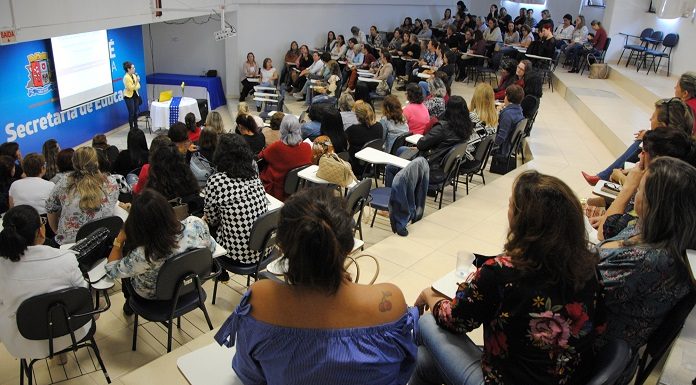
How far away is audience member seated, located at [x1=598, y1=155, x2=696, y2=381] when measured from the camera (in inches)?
75.7

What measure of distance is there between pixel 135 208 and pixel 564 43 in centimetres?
1255

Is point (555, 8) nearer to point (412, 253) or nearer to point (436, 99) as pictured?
point (436, 99)

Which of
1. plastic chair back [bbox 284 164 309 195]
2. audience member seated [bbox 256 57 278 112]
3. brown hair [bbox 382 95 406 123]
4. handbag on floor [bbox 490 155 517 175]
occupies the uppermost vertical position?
brown hair [bbox 382 95 406 123]

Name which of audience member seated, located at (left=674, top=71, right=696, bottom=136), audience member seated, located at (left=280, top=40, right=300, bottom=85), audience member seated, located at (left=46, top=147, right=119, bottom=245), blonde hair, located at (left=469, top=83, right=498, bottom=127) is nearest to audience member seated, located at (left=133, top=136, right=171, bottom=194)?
audience member seated, located at (left=46, top=147, right=119, bottom=245)

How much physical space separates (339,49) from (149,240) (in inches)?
415

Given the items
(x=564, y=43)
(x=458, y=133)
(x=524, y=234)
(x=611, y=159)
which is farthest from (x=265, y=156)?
(x=564, y=43)

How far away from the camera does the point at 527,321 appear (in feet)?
5.37

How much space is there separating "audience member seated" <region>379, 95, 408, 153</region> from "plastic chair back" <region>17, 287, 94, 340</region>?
3.97m

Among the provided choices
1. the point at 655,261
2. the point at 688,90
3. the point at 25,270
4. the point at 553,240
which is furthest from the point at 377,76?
the point at 553,240

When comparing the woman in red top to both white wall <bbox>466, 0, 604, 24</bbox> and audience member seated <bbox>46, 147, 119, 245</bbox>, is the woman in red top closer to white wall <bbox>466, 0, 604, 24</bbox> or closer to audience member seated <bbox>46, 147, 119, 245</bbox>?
audience member seated <bbox>46, 147, 119, 245</bbox>

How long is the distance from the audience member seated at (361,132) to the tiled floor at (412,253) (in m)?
0.70

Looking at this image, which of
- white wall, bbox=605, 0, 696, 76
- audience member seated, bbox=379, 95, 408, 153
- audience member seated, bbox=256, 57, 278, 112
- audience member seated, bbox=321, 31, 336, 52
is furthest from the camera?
audience member seated, bbox=321, 31, 336, 52

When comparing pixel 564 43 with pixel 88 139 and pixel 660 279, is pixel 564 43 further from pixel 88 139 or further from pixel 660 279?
A: pixel 660 279

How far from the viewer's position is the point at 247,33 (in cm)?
1212
